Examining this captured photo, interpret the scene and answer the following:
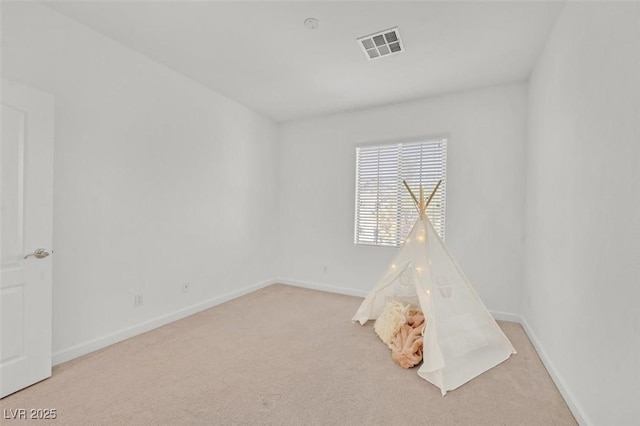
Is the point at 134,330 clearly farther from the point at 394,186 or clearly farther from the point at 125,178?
the point at 394,186

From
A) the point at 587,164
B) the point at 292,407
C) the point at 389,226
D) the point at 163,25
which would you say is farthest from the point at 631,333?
the point at 163,25

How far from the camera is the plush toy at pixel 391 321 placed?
9.21 ft

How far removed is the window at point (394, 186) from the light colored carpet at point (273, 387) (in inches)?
63.5

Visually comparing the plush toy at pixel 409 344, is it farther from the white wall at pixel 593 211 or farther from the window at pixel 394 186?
the window at pixel 394 186

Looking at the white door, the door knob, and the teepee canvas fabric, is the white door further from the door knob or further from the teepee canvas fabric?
the teepee canvas fabric

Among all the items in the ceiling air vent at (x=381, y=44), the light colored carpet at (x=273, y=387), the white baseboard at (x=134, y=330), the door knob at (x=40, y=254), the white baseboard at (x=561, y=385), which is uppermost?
the ceiling air vent at (x=381, y=44)

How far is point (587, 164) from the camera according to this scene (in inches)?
70.3

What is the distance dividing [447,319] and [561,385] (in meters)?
0.81

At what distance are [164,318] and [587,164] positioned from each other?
3.89m

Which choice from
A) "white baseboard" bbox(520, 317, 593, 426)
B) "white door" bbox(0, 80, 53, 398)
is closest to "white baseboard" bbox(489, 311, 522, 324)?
"white baseboard" bbox(520, 317, 593, 426)

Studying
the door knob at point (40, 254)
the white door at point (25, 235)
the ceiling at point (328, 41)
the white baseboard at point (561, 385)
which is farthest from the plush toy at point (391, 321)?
the door knob at point (40, 254)

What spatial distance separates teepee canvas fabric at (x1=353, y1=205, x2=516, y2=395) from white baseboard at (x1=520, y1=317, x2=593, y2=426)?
0.23m

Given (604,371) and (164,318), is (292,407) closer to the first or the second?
(604,371)

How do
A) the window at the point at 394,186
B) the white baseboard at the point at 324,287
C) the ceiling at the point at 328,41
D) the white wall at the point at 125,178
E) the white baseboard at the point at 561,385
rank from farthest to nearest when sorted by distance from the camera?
the white baseboard at the point at 324,287
the window at the point at 394,186
the white wall at the point at 125,178
the ceiling at the point at 328,41
the white baseboard at the point at 561,385
